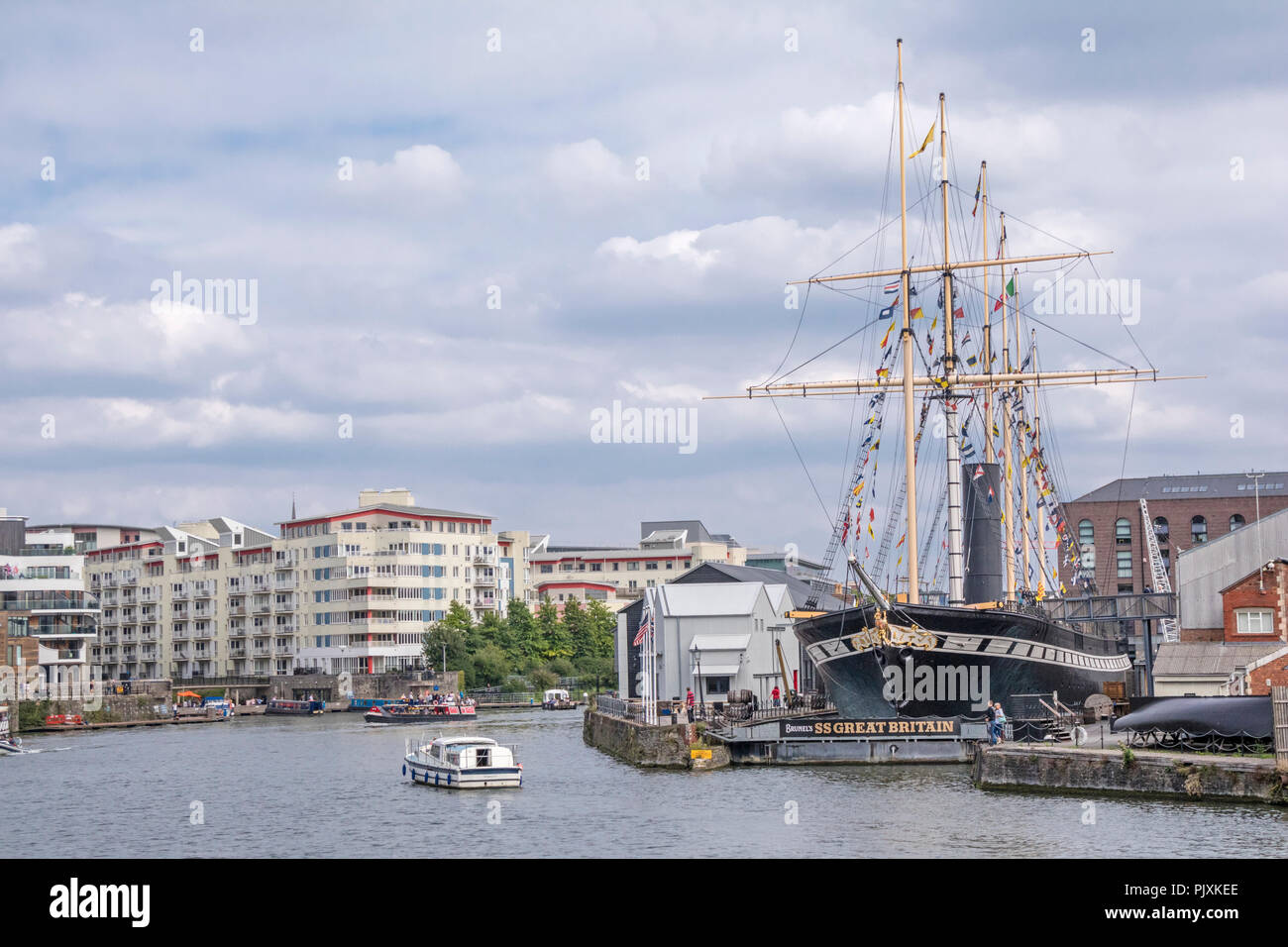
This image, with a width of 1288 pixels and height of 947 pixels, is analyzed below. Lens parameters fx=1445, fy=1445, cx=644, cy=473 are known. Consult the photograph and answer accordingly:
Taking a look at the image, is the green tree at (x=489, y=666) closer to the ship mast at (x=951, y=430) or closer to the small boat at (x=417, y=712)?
the small boat at (x=417, y=712)

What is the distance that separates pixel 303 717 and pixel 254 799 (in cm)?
7726

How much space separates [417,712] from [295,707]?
25456mm

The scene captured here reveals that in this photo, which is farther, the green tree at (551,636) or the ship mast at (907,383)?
the green tree at (551,636)

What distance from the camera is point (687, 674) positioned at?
80.2 metres

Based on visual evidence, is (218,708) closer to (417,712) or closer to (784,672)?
(417,712)

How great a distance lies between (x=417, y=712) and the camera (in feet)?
355

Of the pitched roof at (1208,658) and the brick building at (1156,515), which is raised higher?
the brick building at (1156,515)

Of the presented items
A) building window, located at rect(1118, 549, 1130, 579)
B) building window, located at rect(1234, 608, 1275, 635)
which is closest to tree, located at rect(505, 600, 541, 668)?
building window, located at rect(1118, 549, 1130, 579)

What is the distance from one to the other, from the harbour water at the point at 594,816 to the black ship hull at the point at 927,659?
5482mm

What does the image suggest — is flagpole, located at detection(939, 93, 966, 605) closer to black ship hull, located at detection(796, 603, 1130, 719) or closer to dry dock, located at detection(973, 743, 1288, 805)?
black ship hull, located at detection(796, 603, 1130, 719)

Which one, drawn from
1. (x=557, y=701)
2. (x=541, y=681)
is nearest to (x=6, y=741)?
(x=557, y=701)

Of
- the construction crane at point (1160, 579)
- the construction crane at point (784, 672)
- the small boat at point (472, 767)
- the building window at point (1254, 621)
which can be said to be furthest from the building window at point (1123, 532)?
the small boat at point (472, 767)

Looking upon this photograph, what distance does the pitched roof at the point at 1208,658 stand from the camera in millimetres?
51312
